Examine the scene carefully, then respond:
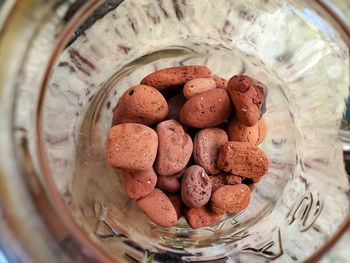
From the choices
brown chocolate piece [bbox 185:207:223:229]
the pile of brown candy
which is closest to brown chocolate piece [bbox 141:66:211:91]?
the pile of brown candy

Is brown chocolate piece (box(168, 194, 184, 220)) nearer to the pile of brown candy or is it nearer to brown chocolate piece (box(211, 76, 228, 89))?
the pile of brown candy

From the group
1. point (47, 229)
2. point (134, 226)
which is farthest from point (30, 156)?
point (134, 226)

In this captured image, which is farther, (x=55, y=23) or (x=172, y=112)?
(x=172, y=112)

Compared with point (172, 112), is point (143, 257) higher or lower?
lower

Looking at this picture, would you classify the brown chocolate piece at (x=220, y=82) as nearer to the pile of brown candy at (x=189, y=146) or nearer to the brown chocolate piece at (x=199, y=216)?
the pile of brown candy at (x=189, y=146)

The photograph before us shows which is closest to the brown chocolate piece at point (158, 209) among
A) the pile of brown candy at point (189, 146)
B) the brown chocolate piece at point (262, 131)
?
the pile of brown candy at point (189, 146)

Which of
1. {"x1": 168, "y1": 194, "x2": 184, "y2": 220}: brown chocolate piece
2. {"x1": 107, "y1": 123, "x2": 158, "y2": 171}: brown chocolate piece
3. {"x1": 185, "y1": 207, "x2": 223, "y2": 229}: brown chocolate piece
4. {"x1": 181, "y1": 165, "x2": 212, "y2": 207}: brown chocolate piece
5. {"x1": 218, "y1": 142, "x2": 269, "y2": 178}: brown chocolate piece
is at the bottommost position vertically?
{"x1": 185, "y1": 207, "x2": 223, "y2": 229}: brown chocolate piece

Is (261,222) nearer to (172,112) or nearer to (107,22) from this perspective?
(172,112)
